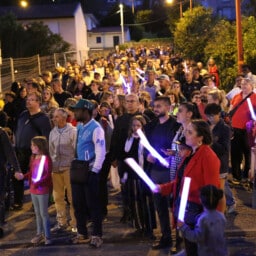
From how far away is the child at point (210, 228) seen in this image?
15.3 feet

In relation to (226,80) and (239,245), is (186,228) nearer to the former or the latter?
(239,245)

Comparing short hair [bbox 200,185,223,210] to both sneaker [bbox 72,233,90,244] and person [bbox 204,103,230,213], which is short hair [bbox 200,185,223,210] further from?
sneaker [bbox 72,233,90,244]

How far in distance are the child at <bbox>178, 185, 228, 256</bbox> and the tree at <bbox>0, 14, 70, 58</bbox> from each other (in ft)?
89.0

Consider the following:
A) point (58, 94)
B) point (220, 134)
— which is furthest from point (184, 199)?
point (58, 94)

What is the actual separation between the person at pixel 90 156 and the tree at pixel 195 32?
65.0ft

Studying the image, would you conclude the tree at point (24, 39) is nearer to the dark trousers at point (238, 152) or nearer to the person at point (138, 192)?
the dark trousers at point (238, 152)

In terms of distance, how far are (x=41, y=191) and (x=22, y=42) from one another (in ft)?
84.6

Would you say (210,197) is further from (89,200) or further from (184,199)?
(89,200)

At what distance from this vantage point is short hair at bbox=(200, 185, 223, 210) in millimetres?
4656

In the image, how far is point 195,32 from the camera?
90.1ft

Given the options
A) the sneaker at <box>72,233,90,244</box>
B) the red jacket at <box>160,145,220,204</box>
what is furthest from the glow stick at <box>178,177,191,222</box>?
the sneaker at <box>72,233,90,244</box>

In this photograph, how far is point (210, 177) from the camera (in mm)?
5156

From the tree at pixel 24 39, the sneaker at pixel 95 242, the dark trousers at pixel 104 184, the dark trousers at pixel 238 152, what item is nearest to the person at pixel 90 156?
the sneaker at pixel 95 242

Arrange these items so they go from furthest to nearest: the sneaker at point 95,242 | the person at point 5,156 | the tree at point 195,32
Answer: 1. the tree at point 195,32
2. the person at point 5,156
3. the sneaker at point 95,242
